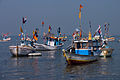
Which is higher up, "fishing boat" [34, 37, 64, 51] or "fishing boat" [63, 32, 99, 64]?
"fishing boat" [34, 37, 64, 51]

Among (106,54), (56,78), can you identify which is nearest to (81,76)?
(56,78)

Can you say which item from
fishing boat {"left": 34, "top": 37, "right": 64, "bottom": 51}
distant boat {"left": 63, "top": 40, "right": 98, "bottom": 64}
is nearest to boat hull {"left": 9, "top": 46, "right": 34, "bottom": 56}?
distant boat {"left": 63, "top": 40, "right": 98, "bottom": 64}

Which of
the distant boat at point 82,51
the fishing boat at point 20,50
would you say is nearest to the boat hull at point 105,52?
the distant boat at point 82,51

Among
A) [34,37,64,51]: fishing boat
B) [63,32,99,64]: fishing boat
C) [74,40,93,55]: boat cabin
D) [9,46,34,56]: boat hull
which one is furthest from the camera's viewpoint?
[34,37,64,51]: fishing boat

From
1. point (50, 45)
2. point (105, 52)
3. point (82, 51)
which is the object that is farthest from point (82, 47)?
point (50, 45)

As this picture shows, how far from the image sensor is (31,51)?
59.6 metres

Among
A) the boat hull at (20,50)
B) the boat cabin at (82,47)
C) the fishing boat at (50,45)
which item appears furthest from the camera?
the fishing boat at (50,45)

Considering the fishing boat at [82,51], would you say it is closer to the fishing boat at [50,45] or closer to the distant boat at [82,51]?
the distant boat at [82,51]

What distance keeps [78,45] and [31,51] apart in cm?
1982

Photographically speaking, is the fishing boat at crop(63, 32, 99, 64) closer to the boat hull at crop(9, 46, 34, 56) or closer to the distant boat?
Answer: the distant boat

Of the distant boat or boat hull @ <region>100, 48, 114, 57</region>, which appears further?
boat hull @ <region>100, 48, 114, 57</region>

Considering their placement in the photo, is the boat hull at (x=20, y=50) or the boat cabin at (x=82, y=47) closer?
the boat cabin at (x=82, y=47)

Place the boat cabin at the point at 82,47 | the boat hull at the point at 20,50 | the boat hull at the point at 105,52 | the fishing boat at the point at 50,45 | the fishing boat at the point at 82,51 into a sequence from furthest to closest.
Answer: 1. the fishing boat at the point at 50,45
2. the boat hull at the point at 20,50
3. the boat hull at the point at 105,52
4. the boat cabin at the point at 82,47
5. the fishing boat at the point at 82,51

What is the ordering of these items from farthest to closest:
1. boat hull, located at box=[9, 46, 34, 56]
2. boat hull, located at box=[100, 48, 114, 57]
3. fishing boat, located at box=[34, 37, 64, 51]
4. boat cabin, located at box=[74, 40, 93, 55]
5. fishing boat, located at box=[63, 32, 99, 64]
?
fishing boat, located at box=[34, 37, 64, 51] → boat hull, located at box=[9, 46, 34, 56] → boat hull, located at box=[100, 48, 114, 57] → boat cabin, located at box=[74, 40, 93, 55] → fishing boat, located at box=[63, 32, 99, 64]
